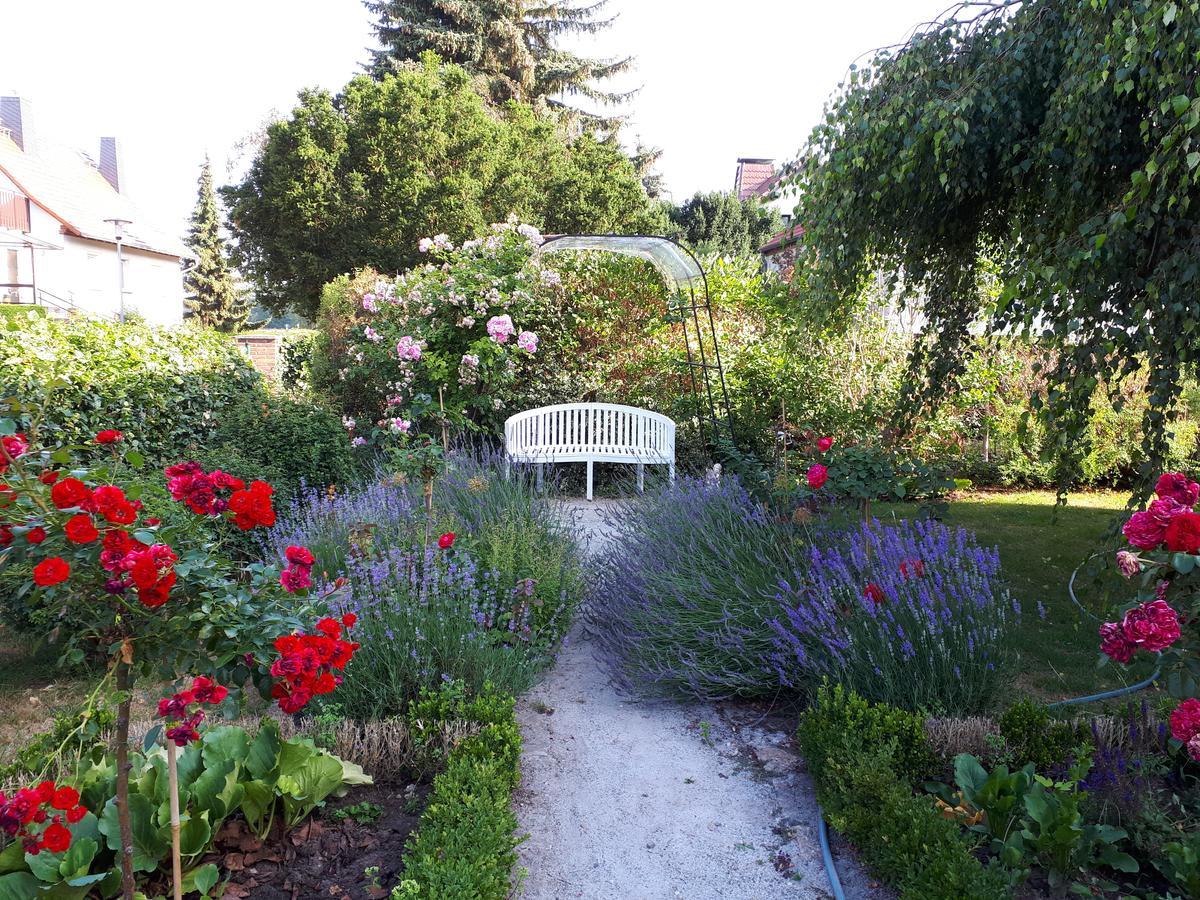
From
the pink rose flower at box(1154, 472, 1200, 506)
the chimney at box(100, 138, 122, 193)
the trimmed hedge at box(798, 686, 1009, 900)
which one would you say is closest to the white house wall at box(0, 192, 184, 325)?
the chimney at box(100, 138, 122, 193)

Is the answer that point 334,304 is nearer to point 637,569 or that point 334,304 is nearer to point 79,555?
point 637,569

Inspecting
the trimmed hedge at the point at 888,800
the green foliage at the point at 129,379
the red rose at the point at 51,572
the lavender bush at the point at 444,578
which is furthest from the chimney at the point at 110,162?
the trimmed hedge at the point at 888,800

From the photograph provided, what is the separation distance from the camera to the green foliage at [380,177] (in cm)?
1811

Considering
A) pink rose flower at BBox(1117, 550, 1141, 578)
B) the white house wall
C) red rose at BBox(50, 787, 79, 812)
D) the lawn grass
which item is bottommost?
the lawn grass

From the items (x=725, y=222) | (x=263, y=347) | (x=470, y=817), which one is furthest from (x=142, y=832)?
(x=725, y=222)

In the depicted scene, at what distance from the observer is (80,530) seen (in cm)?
146

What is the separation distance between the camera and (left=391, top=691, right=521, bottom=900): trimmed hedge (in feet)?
5.94

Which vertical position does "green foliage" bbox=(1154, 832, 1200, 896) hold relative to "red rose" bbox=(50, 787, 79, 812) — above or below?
below

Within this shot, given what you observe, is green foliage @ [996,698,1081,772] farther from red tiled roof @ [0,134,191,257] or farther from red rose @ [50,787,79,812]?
red tiled roof @ [0,134,191,257]

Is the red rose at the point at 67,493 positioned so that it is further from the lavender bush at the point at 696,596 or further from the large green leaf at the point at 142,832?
the lavender bush at the point at 696,596

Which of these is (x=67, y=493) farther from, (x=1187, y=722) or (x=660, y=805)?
(x=1187, y=722)

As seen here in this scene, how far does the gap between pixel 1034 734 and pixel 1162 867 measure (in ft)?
1.64

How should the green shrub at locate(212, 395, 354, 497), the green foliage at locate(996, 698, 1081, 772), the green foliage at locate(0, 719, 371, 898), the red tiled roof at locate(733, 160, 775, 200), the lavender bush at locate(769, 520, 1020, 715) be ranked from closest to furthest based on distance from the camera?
the green foliage at locate(0, 719, 371, 898)
the green foliage at locate(996, 698, 1081, 772)
the lavender bush at locate(769, 520, 1020, 715)
the green shrub at locate(212, 395, 354, 497)
the red tiled roof at locate(733, 160, 775, 200)

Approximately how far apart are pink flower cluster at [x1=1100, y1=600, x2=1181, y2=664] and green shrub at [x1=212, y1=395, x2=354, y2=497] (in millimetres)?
4499
